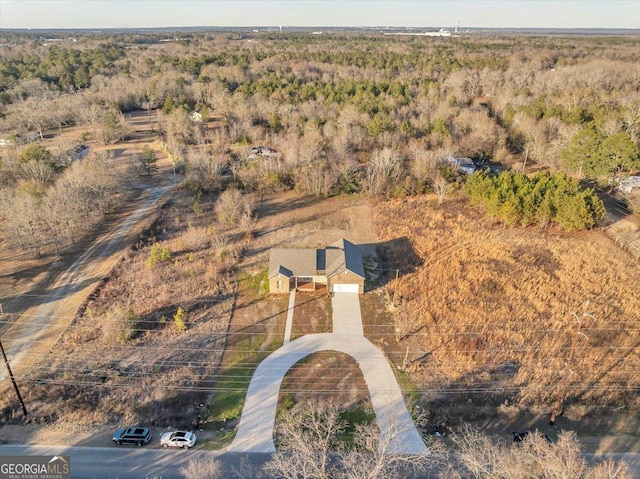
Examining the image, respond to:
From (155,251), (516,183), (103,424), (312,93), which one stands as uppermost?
(312,93)

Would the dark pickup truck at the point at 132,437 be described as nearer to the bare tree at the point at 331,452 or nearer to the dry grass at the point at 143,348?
the dry grass at the point at 143,348

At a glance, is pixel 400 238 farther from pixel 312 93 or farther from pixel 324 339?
pixel 312 93

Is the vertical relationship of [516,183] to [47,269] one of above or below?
above

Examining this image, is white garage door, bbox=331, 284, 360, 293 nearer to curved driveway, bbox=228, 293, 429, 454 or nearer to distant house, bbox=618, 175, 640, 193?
curved driveway, bbox=228, 293, 429, 454

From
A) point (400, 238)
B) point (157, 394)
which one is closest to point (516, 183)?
point (400, 238)

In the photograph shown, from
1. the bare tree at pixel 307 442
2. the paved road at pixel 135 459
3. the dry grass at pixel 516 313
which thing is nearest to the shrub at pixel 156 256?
the paved road at pixel 135 459

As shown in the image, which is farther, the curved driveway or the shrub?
the shrub

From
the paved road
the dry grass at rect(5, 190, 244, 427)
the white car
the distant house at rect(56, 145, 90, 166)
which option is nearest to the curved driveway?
the paved road
